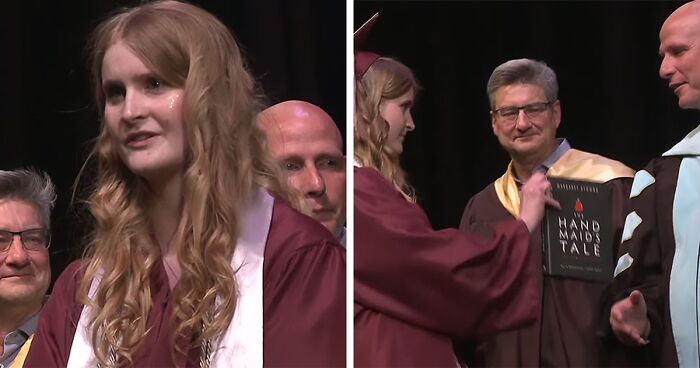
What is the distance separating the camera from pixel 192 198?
89.8 inches

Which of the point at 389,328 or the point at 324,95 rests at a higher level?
the point at 324,95

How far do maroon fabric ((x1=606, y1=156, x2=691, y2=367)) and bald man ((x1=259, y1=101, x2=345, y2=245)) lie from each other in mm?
712

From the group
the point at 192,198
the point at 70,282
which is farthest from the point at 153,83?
the point at 70,282

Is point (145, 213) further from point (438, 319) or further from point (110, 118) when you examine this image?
point (438, 319)

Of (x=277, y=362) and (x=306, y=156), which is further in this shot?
(x=306, y=156)

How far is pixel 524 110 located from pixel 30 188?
1.28 metres

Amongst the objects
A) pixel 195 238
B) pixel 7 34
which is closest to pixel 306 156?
pixel 195 238

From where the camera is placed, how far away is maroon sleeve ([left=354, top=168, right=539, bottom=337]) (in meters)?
2.29

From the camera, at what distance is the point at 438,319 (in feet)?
7.60

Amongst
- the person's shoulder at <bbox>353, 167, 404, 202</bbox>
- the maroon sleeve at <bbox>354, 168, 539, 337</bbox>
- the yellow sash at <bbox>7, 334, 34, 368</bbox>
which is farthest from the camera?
the yellow sash at <bbox>7, 334, 34, 368</bbox>

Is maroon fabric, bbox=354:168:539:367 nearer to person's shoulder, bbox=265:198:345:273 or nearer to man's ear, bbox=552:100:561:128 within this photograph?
person's shoulder, bbox=265:198:345:273

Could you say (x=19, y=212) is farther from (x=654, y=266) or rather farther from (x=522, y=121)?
(x=654, y=266)

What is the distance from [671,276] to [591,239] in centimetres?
21

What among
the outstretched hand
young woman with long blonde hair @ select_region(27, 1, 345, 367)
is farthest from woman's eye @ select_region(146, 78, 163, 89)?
the outstretched hand
